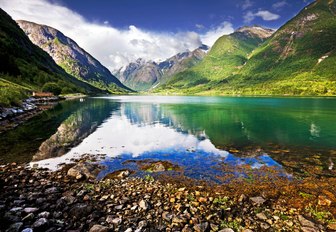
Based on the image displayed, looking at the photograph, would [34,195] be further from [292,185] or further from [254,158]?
[254,158]

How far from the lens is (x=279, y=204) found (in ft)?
44.8

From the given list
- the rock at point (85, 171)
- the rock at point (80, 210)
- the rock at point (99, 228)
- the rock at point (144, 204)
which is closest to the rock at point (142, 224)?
the rock at point (144, 204)

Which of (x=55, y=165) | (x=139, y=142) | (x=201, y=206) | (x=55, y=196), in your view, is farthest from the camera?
(x=139, y=142)

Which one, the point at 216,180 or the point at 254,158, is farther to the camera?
the point at 254,158

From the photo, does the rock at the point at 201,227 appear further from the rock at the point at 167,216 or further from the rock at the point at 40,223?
the rock at the point at 40,223

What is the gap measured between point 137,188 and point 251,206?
26.4 ft

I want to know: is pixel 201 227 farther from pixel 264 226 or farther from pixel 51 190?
pixel 51 190

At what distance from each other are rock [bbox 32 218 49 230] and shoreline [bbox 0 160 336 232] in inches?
0.7

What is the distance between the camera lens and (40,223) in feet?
33.7

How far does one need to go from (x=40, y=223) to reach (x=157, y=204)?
20.9 feet

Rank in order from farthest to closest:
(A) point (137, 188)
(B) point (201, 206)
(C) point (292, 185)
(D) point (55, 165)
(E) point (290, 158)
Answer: (E) point (290, 158), (D) point (55, 165), (C) point (292, 185), (A) point (137, 188), (B) point (201, 206)

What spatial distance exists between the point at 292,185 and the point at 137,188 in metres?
12.7

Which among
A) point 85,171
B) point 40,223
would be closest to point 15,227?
point 40,223

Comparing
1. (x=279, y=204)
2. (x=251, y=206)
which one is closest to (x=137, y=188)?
(x=251, y=206)
